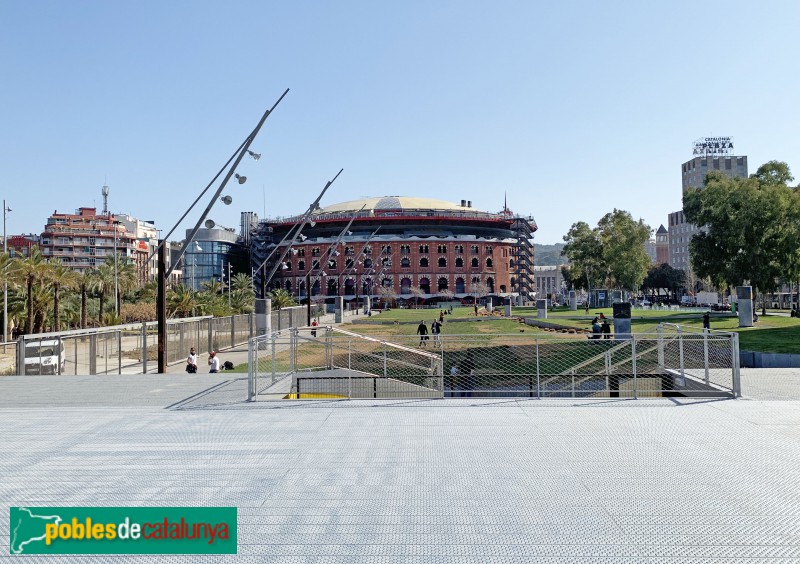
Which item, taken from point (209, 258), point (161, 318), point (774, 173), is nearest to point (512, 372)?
point (161, 318)

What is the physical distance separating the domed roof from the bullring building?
13.4 inches

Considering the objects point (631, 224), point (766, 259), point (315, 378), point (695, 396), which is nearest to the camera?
point (695, 396)

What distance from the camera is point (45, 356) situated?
1825 centimetres

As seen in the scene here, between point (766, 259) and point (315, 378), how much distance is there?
140 feet

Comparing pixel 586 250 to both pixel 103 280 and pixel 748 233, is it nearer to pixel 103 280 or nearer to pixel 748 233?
pixel 748 233

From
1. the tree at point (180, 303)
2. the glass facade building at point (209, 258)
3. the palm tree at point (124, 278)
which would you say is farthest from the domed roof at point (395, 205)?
the tree at point (180, 303)

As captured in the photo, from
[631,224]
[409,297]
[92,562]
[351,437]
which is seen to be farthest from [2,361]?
[409,297]

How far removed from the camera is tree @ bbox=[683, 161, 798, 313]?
1757 inches

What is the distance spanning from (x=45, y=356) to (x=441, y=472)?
15622mm

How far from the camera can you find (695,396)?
12523 mm

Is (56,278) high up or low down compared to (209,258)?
down

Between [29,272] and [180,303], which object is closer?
[29,272]

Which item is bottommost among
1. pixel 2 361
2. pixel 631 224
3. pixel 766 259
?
pixel 2 361

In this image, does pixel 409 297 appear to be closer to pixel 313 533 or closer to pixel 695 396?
pixel 695 396
